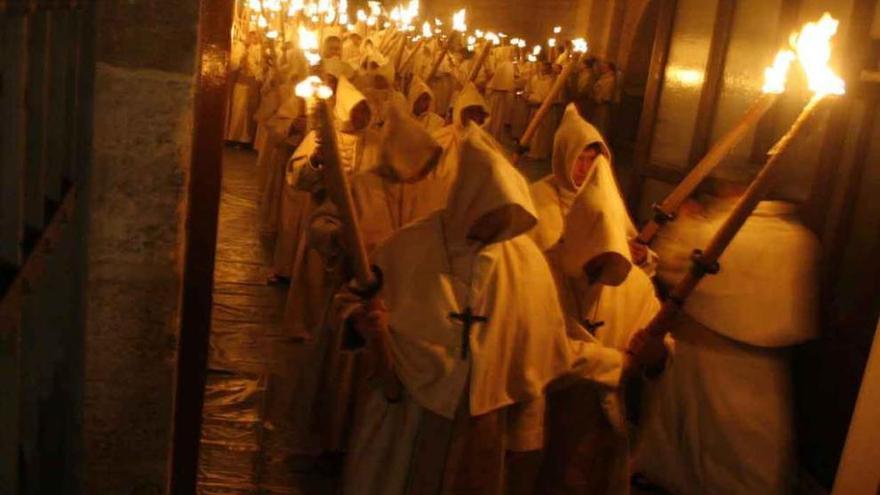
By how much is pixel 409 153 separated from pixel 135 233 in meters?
2.85

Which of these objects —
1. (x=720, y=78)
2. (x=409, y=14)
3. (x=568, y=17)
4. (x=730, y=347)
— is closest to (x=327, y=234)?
(x=730, y=347)

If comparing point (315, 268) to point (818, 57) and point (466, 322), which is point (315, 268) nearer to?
point (466, 322)

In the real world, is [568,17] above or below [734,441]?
above

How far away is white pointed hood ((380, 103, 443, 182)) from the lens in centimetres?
605

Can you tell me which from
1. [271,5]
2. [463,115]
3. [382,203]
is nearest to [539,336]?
[382,203]

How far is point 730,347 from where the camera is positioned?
5816 mm

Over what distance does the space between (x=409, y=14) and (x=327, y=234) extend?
1592 centimetres

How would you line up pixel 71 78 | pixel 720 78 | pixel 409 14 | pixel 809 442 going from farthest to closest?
1. pixel 409 14
2. pixel 720 78
3. pixel 809 442
4. pixel 71 78

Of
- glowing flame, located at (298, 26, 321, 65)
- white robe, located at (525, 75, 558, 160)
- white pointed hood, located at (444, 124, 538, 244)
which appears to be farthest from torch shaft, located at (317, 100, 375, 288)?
white robe, located at (525, 75, 558, 160)

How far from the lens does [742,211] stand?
3826 millimetres

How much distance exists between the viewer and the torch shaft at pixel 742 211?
147 inches

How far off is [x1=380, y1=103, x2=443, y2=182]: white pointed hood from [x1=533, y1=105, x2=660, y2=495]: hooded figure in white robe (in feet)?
3.20

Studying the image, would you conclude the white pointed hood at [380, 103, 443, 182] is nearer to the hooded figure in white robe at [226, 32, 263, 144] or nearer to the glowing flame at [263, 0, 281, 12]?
the glowing flame at [263, 0, 281, 12]

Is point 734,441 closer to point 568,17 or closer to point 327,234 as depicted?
point 327,234
